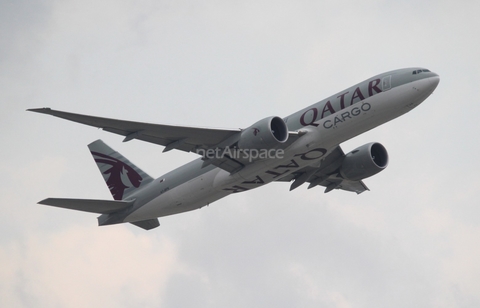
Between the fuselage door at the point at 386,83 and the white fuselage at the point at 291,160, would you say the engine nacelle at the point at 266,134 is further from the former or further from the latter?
the fuselage door at the point at 386,83

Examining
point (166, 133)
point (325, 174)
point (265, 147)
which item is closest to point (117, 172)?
point (166, 133)

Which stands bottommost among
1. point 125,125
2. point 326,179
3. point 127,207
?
point 326,179

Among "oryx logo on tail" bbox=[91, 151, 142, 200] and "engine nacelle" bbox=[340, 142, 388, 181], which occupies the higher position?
"oryx logo on tail" bbox=[91, 151, 142, 200]

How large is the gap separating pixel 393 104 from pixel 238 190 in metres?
9.67

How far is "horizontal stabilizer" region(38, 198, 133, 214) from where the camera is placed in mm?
35500

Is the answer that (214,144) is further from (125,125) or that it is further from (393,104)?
(393,104)

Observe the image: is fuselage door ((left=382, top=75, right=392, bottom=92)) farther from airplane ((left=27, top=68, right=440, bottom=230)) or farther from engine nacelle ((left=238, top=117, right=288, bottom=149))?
engine nacelle ((left=238, top=117, right=288, bottom=149))

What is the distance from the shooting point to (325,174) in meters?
40.5

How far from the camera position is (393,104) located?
108 ft

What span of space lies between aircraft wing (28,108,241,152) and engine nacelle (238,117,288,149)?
1363 millimetres

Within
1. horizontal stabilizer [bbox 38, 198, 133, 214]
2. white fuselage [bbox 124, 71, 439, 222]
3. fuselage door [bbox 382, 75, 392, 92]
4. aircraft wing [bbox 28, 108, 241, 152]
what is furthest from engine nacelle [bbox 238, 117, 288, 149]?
horizontal stabilizer [bbox 38, 198, 133, 214]

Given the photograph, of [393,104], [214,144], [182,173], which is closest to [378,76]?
[393,104]

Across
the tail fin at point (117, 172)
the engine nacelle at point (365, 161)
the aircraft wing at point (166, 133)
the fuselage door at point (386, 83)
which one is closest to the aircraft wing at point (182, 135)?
the aircraft wing at point (166, 133)

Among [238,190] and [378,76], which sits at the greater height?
[378,76]
